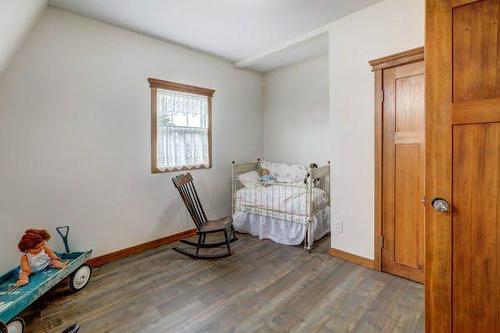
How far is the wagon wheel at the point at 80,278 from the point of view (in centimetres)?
223

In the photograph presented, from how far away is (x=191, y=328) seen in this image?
1790 millimetres

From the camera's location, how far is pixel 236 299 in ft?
6.98

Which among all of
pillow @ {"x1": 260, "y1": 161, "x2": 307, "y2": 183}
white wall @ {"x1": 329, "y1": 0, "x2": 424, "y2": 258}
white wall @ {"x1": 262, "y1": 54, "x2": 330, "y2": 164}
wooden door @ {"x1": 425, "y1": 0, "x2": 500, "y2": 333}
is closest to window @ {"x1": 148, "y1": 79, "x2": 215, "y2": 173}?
pillow @ {"x1": 260, "y1": 161, "x2": 307, "y2": 183}

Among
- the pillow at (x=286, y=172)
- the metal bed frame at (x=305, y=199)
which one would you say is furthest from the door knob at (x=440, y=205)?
the pillow at (x=286, y=172)

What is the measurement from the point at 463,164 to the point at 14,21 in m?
3.10

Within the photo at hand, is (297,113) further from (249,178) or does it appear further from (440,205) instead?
(440,205)

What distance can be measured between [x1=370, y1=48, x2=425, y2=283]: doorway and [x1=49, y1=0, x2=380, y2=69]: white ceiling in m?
0.82

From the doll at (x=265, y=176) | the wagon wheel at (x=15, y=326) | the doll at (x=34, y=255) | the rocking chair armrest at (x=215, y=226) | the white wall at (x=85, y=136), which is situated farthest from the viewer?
the doll at (x=265, y=176)

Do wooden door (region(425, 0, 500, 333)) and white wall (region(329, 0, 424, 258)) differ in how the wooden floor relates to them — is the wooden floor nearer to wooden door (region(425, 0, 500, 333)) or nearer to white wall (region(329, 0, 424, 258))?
white wall (region(329, 0, 424, 258))

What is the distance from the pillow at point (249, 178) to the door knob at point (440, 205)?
2682mm

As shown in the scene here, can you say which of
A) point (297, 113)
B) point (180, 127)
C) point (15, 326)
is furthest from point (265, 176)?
point (15, 326)

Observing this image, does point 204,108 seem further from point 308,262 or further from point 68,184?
point 308,262

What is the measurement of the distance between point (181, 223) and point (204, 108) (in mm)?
1731

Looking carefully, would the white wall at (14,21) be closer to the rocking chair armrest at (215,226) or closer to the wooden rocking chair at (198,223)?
the wooden rocking chair at (198,223)
